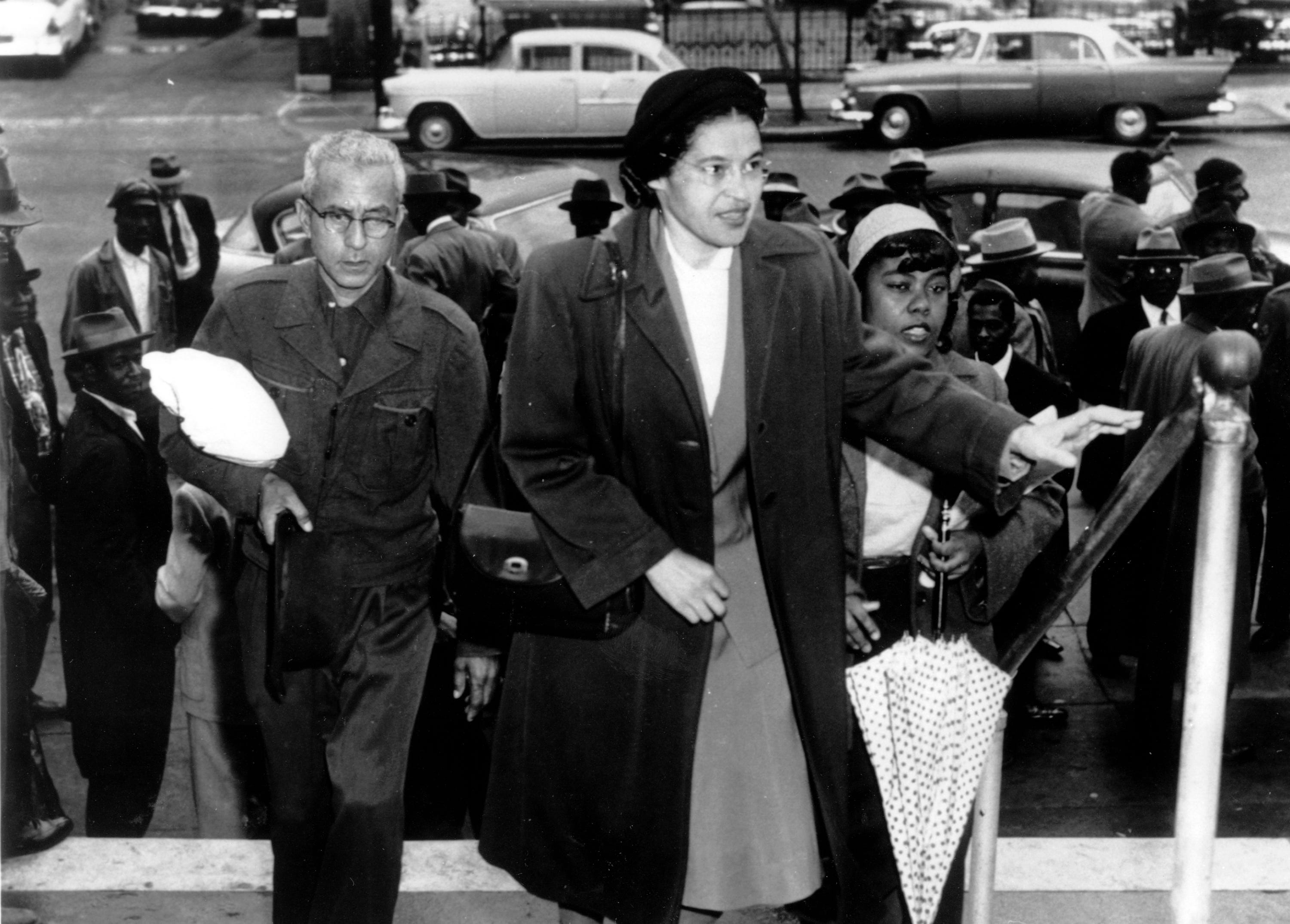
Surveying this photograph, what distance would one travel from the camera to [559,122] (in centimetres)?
2041

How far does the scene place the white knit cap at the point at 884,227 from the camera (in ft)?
13.6

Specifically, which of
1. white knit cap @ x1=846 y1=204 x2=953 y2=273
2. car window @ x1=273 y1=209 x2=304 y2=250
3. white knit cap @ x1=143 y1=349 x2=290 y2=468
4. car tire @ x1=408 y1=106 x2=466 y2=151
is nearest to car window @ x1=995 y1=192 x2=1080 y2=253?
car window @ x1=273 y1=209 x2=304 y2=250

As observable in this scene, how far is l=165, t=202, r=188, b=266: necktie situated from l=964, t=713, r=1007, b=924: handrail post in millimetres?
7619

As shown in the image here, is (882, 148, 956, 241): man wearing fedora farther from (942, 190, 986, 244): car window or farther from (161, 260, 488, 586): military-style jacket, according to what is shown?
(161, 260, 488, 586): military-style jacket

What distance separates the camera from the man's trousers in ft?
13.0

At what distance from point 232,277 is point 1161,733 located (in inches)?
245

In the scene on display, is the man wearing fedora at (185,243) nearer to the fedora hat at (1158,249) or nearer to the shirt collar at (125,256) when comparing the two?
the shirt collar at (125,256)

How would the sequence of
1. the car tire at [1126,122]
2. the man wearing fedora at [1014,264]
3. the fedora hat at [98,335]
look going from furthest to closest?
the car tire at [1126,122] → the man wearing fedora at [1014,264] → the fedora hat at [98,335]

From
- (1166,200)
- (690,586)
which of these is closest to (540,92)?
(1166,200)

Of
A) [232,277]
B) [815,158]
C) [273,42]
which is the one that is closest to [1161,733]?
[232,277]

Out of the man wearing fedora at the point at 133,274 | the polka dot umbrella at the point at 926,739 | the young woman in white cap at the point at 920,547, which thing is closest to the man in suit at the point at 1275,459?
the young woman in white cap at the point at 920,547

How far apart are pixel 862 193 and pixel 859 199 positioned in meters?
0.04

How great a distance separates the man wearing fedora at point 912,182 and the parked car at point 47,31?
1803 centimetres

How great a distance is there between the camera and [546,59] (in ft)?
67.7
